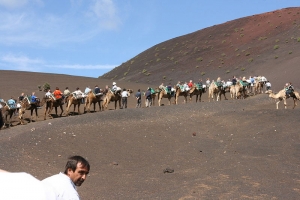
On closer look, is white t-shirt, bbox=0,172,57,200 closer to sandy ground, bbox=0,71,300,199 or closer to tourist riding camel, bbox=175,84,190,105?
sandy ground, bbox=0,71,300,199

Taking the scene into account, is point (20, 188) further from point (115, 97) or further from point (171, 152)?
point (115, 97)

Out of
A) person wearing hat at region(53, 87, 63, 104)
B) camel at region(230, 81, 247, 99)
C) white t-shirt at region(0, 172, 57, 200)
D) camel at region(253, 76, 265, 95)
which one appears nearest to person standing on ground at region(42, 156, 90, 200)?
white t-shirt at region(0, 172, 57, 200)

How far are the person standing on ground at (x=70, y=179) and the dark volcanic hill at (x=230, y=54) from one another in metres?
47.5

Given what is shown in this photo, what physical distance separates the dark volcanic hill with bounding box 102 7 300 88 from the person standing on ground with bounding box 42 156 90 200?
47546 millimetres

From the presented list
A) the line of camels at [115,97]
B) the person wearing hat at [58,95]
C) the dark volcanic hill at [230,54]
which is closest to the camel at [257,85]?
the line of camels at [115,97]

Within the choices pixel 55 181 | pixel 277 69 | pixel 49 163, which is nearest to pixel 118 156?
pixel 49 163

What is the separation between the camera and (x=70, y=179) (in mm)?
4074

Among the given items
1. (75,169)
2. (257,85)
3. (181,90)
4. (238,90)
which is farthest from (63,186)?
(257,85)

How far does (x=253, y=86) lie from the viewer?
40.8 m

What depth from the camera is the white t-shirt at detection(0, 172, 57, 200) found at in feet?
8.54

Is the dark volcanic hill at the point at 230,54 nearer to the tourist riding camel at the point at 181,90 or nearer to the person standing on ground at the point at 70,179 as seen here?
the tourist riding camel at the point at 181,90

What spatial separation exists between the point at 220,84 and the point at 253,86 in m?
A: 6.31

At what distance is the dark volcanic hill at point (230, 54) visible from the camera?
6384cm

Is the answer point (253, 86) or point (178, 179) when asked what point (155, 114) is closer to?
point (178, 179)
